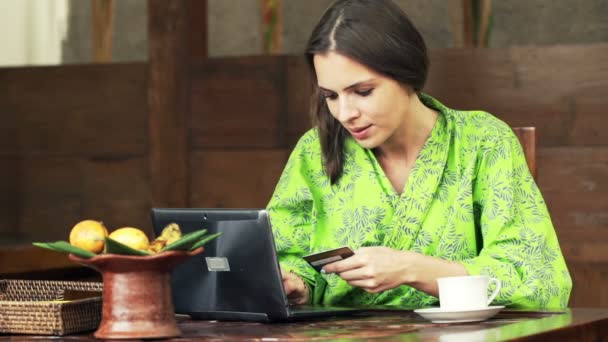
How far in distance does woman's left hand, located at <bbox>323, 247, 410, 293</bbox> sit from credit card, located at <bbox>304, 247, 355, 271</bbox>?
0.02 metres

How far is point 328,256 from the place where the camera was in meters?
2.05

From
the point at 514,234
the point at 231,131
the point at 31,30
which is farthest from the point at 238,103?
the point at 514,234

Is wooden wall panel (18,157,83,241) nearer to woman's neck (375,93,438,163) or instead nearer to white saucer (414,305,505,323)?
woman's neck (375,93,438,163)

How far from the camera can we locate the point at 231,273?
6.73 feet

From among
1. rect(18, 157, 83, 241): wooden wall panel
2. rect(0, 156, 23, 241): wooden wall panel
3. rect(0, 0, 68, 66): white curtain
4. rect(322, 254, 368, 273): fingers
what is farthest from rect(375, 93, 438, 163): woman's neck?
rect(0, 0, 68, 66): white curtain

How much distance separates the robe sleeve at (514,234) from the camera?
2.24 meters

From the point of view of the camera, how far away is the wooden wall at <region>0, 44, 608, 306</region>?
3.75 metres

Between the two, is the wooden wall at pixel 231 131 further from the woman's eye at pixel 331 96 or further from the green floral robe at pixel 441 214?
the woman's eye at pixel 331 96

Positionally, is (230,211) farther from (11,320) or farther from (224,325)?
(11,320)

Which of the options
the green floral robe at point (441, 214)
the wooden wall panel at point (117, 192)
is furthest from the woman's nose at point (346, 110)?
the wooden wall panel at point (117, 192)

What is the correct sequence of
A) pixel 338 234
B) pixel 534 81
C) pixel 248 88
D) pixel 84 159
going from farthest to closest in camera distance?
1. pixel 84 159
2. pixel 248 88
3. pixel 534 81
4. pixel 338 234

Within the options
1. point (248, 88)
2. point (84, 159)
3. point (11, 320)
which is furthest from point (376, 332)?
point (84, 159)

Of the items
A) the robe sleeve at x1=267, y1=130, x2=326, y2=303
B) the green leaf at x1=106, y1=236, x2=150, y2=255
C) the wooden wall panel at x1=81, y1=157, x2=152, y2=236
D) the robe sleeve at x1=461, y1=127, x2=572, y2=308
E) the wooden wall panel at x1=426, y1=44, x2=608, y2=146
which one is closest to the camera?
the green leaf at x1=106, y1=236, x2=150, y2=255

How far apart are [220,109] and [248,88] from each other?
0.45 ft
